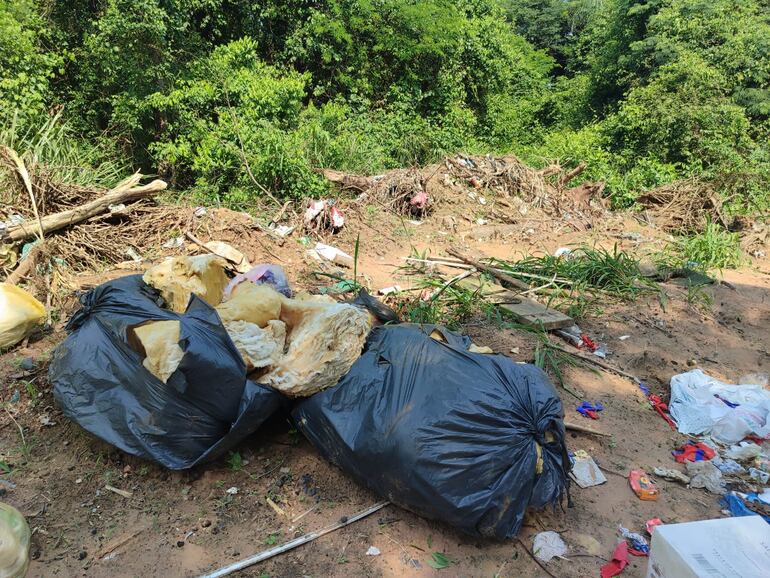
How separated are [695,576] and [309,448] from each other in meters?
1.53

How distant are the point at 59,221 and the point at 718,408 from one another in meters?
4.66

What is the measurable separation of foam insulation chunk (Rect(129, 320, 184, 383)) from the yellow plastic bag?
A: 3.97 ft

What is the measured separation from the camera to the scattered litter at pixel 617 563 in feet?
6.15

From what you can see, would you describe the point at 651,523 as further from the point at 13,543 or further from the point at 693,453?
the point at 13,543

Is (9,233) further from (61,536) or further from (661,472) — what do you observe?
(661,472)

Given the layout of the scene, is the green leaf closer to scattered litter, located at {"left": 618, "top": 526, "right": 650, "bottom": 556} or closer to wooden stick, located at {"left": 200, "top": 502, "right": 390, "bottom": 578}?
wooden stick, located at {"left": 200, "top": 502, "right": 390, "bottom": 578}

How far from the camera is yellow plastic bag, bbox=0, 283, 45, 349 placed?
284 cm

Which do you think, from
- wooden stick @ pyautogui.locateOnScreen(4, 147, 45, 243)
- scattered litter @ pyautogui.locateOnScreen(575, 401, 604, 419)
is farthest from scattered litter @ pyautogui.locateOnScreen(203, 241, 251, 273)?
scattered litter @ pyautogui.locateOnScreen(575, 401, 604, 419)

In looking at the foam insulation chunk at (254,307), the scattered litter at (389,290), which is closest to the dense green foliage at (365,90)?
the scattered litter at (389,290)

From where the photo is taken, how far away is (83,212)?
409 centimetres

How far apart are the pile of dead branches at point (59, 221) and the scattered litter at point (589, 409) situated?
3.63 metres

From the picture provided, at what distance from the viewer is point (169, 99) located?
21.6 feet

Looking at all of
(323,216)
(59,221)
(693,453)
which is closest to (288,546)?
(693,453)

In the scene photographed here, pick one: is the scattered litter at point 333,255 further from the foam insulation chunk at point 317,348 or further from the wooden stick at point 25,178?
the foam insulation chunk at point 317,348
